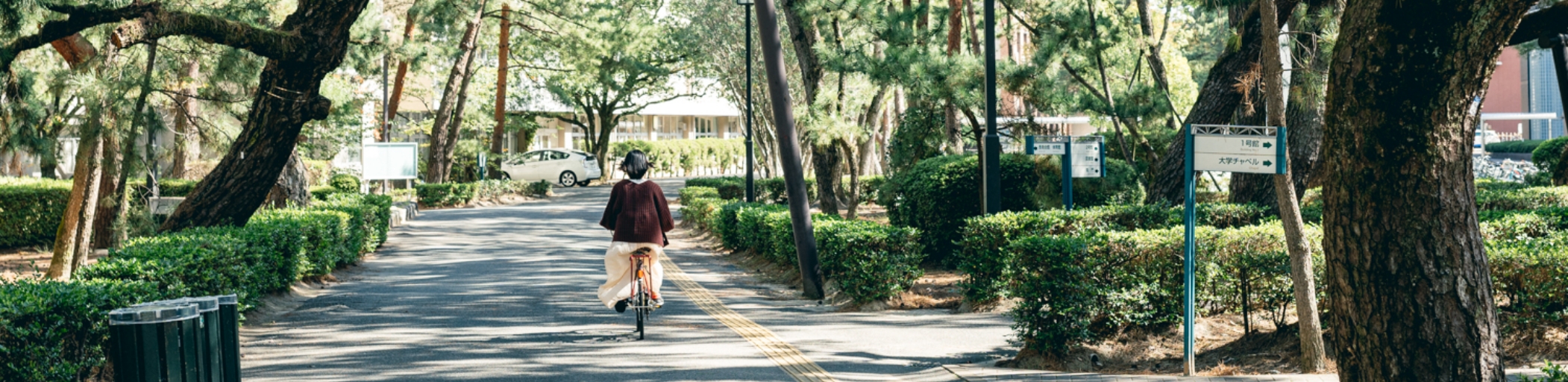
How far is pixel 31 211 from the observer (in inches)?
810

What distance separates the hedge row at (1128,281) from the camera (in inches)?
309

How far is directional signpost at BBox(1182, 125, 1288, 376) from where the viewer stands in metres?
6.76

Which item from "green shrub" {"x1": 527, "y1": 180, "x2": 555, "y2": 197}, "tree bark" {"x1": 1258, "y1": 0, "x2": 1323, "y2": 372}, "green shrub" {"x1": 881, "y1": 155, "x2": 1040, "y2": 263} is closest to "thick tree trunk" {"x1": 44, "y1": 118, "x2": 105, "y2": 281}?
"green shrub" {"x1": 881, "y1": 155, "x2": 1040, "y2": 263}

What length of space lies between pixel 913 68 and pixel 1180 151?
2875mm

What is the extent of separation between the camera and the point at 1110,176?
1428 cm

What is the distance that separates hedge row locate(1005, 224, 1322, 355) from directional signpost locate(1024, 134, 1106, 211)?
3930 millimetres

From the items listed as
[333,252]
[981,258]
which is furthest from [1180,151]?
[333,252]

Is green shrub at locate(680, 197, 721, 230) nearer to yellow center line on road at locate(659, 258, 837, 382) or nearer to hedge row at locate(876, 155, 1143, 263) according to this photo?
hedge row at locate(876, 155, 1143, 263)

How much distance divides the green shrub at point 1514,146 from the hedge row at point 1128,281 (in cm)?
3630

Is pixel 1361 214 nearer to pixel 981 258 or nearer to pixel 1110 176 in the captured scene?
pixel 981 258

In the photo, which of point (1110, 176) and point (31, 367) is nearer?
point (31, 367)

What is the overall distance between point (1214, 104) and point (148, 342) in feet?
35.4

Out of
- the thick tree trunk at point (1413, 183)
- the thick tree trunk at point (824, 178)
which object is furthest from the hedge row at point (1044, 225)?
the thick tree trunk at point (1413, 183)

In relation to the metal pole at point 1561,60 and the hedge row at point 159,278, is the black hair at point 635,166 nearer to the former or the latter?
the hedge row at point 159,278
